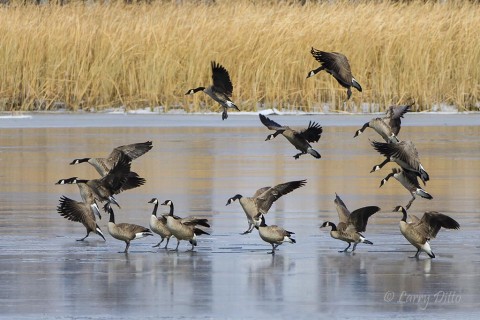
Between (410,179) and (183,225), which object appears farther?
(410,179)

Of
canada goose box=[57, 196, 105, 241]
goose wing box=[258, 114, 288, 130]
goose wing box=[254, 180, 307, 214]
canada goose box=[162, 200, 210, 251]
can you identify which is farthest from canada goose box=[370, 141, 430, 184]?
canada goose box=[57, 196, 105, 241]

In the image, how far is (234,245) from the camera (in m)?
9.16

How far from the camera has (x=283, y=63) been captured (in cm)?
2189

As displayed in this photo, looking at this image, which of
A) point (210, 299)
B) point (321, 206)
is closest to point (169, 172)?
point (321, 206)

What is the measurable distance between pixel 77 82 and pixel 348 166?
27.9ft

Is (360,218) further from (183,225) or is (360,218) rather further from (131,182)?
(131,182)

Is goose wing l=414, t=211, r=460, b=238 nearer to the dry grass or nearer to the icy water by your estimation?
the icy water

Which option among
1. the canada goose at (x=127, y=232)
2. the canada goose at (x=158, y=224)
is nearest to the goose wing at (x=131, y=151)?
the canada goose at (x=158, y=224)

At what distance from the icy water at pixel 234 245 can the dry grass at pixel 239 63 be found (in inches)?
164

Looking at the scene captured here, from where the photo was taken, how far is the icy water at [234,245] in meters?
6.93

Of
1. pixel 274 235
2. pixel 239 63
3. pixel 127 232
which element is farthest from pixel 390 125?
pixel 239 63

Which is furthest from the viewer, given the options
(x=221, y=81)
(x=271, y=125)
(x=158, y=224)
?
(x=221, y=81)

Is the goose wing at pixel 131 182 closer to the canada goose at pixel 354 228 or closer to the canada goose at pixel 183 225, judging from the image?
the canada goose at pixel 183 225

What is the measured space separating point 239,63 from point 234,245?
12.9 meters
